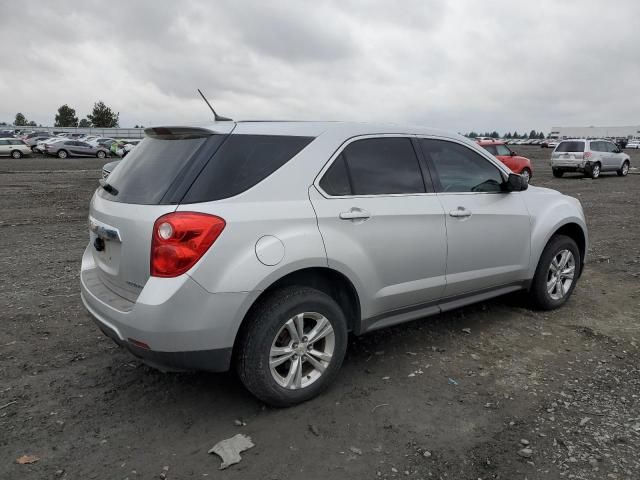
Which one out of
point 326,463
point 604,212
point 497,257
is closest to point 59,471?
point 326,463

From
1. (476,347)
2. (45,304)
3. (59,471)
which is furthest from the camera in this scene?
(45,304)

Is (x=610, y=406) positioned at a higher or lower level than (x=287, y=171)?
lower

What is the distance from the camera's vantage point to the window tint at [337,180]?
3335 mm

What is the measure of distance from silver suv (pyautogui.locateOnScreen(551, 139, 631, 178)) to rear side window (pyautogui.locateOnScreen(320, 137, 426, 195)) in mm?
21220

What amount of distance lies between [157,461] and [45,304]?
3.12m

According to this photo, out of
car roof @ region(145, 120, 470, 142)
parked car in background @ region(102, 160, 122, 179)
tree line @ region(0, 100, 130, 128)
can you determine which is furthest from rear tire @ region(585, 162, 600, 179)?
tree line @ region(0, 100, 130, 128)

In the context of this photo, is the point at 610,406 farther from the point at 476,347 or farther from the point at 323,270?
the point at 323,270

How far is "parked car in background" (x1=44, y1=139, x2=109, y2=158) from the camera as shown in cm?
3738

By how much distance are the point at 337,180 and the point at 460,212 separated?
1.13 m

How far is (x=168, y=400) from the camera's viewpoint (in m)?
3.42

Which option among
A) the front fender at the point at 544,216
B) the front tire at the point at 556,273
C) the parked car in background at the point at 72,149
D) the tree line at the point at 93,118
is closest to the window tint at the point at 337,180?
the front fender at the point at 544,216

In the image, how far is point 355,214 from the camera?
11.0ft

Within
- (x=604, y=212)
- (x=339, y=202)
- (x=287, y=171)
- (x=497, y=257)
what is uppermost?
(x=287, y=171)

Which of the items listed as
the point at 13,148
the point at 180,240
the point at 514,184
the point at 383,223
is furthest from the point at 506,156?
the point at 13,148
